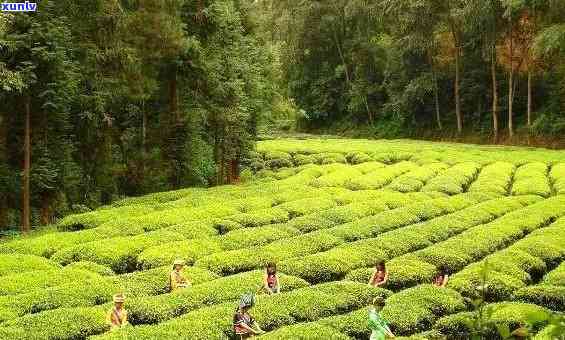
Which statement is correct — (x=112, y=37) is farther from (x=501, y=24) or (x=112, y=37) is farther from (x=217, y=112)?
(x=501, y=24)

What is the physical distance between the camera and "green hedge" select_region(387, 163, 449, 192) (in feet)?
111

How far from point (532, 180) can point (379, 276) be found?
2014 cm

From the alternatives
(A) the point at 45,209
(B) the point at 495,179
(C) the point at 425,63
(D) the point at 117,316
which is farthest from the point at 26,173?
(C) the point at 425,63

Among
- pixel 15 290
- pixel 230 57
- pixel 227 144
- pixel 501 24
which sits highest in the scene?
pixel 501 24

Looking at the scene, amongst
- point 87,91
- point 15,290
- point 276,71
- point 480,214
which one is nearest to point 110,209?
point 87,91

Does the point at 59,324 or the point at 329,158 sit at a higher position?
the point at 329,158

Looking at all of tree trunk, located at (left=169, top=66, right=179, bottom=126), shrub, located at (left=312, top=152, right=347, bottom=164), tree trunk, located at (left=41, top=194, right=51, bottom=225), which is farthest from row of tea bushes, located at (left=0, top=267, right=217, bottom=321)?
shrub, located at (left=312, top=152, right=347, bottom=164)

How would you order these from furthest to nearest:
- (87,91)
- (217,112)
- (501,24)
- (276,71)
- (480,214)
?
(501,24) → (276,71) → (217,112) → (87,91) → (480,214)

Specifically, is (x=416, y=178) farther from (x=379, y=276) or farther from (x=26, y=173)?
(x=26, y=173)

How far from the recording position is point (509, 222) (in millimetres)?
24172

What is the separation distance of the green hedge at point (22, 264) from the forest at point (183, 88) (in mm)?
6169

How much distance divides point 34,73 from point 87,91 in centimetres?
436

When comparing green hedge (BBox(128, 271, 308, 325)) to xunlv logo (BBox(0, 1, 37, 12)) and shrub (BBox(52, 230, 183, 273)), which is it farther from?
xunlv logo (BBox(0, 1, 37, 12))

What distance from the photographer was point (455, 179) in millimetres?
34844
